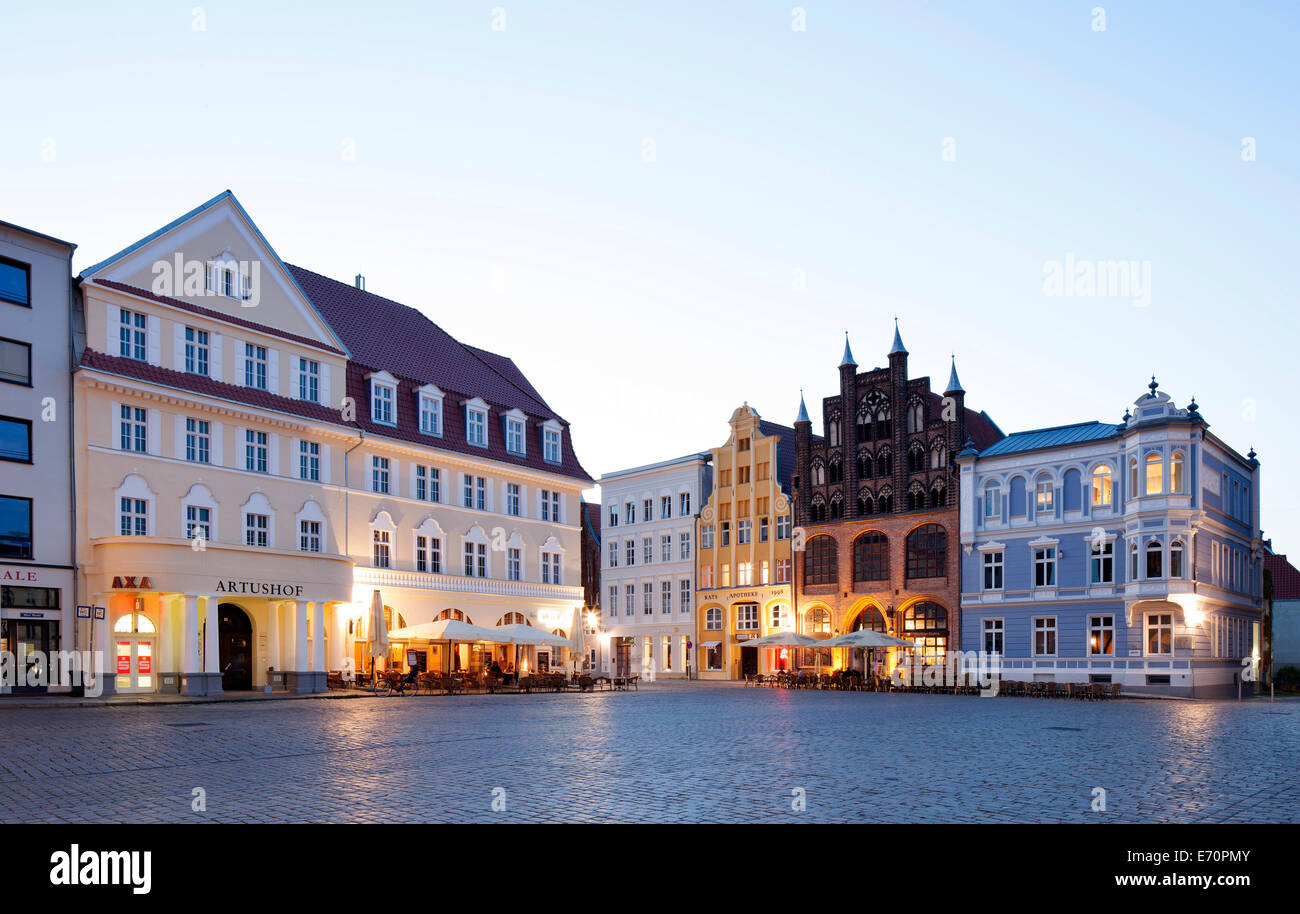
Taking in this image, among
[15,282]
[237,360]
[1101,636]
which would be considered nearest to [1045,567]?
[1101,636]

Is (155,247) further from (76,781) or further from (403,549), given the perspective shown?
(76,781)

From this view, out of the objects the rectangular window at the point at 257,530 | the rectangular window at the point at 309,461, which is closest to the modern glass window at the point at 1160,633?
the rectangular window at the point at 309,461

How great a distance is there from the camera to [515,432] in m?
53.8

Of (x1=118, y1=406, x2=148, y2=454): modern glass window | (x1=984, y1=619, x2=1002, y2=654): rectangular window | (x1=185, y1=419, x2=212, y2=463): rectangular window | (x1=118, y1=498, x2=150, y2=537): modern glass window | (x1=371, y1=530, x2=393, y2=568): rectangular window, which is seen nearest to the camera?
(x1=118, y1=498, x2=150, y2=537): modern glass window

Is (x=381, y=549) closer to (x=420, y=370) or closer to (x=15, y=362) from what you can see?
(x=420, y=370)

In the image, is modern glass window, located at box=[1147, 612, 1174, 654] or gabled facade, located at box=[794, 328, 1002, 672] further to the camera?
gabled facade, located at box=[794, 328, 1002, 672]

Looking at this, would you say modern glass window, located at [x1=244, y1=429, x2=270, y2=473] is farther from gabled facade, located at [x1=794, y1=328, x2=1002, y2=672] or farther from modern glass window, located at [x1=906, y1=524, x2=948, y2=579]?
modern glass window, located at [x1=906, y1=524, x2=948, y2=579]

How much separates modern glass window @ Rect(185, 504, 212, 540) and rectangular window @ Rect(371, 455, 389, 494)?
315 inches

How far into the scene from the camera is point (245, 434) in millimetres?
40719

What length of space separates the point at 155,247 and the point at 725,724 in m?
26.2

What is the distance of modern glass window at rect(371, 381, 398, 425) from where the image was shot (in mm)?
46469

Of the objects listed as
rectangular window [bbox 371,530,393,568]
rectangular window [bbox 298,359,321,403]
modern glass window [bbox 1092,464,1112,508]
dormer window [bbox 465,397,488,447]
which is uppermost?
rectangular window [bbox 298,359,321,403]

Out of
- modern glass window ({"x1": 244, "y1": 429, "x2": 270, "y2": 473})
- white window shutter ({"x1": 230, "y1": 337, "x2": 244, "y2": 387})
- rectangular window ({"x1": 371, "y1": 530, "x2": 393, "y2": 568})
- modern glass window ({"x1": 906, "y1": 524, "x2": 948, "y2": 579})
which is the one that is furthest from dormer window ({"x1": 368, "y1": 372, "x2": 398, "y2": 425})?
modern glass window ({"x1": 906, "y1": 524, "x2": 948, "y2": 579})
